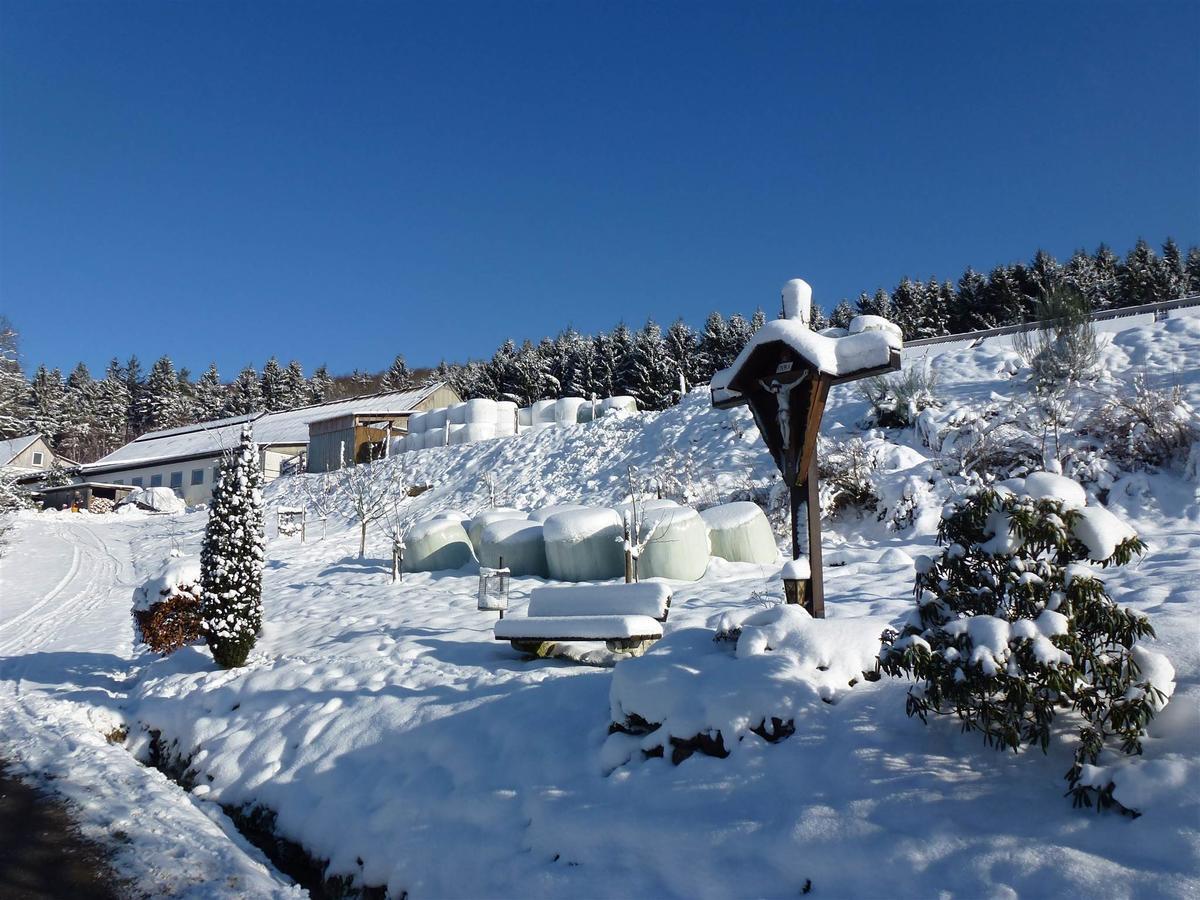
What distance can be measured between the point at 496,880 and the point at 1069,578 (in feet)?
12.1

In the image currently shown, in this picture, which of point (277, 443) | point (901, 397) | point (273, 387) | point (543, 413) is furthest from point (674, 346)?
point (273, 387)

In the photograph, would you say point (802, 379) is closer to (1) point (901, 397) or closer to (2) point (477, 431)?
(1) point (901, 397)

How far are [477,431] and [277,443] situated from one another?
58.8 ft

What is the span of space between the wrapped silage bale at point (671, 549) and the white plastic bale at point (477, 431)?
23053 mm

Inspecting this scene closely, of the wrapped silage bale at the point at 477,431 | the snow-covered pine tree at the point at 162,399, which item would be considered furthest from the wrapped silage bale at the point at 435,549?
the snow-covered pine tree at the point at 162,399

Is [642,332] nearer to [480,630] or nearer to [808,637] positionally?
[480,630]

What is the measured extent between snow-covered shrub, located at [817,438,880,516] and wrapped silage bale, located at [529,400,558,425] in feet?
74.7

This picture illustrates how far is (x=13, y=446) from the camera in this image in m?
51.3

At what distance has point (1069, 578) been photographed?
12.3 ft

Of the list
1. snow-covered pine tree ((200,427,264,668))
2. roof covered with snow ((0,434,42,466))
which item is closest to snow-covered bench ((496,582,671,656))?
snow-covered pine tree ((200,427,264,668))

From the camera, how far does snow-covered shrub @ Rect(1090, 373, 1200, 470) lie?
12727 millimetres

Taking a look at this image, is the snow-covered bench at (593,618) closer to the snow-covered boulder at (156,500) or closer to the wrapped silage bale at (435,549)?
the wrapped silage bale at (435,549)

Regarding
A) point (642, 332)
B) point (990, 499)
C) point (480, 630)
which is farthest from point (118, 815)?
point (642, 332)

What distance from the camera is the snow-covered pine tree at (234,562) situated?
955 centimetres
